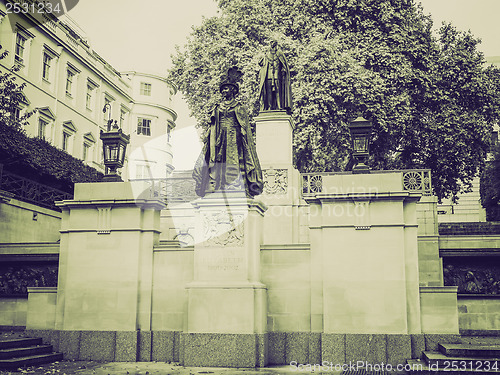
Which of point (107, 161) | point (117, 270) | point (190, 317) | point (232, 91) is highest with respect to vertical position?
point (232, 91)

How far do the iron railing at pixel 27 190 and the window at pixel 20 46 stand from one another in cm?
1216

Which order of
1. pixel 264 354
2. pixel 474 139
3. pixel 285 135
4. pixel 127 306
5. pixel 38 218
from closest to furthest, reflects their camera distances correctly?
pixel 264 354, pixel 127 306, pixel 285 135, pixel 38 218, pixel 474 139

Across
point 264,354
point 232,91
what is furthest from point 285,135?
point 264,354

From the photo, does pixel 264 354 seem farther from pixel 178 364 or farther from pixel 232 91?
pixel 232 91

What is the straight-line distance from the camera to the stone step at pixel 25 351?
11.0m

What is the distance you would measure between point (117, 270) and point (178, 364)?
265cm

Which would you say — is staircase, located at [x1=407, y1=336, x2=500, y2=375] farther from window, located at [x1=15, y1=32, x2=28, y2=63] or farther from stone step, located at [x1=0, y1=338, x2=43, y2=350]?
window, located at [x1=15, y1=32, x2=28, y2=63]

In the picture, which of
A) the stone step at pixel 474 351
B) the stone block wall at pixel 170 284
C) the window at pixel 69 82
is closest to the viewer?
the stone step at pixel 474 351

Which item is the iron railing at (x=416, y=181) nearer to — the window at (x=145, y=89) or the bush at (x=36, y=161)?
the bush at (x=36, y=161)

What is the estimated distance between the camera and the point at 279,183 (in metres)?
18.9

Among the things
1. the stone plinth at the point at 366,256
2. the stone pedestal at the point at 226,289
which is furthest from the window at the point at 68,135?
the stone plinth at the point at 366,256

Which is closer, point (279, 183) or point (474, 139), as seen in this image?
point (279, 183)

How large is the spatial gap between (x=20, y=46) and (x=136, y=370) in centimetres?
2825

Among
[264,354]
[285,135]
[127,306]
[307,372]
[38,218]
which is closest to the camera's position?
[307,372]
